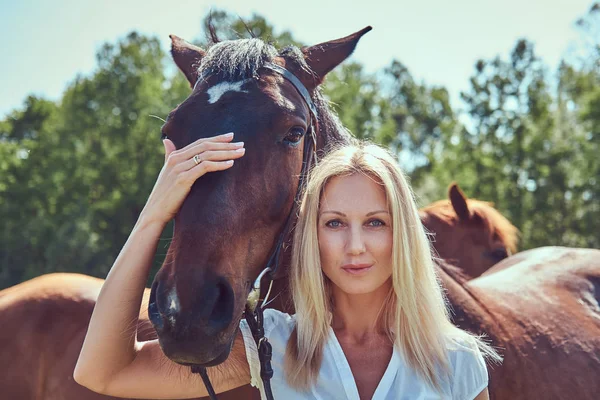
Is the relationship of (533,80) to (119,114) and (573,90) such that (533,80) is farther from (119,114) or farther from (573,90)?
(119,114)

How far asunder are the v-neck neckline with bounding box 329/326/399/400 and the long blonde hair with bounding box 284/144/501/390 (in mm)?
47

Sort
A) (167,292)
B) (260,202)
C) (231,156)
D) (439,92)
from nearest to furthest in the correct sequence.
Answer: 1. (167,292)
2. (231,156)
3. (260,202)
4. (439,92)

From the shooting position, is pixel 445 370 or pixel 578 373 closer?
pixel 445 370

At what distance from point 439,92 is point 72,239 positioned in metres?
29.1

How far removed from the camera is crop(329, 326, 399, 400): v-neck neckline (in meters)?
1.94

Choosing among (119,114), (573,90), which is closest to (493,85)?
(573,90)

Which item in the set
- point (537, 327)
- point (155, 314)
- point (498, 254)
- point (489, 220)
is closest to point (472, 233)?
point (489, 220)

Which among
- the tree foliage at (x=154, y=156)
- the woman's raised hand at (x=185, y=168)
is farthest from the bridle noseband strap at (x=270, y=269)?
the tree foliage at (x=154, y=156)

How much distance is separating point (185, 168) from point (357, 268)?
741mm

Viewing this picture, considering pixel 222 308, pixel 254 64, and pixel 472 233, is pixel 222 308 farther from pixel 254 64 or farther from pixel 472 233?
pixel 472 233

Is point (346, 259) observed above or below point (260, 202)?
below

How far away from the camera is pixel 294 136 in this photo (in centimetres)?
230

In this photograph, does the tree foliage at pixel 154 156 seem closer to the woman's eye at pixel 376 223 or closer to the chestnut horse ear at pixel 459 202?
the chestnut horse ear at pixel 459 202

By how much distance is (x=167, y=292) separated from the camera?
1.72 meters
